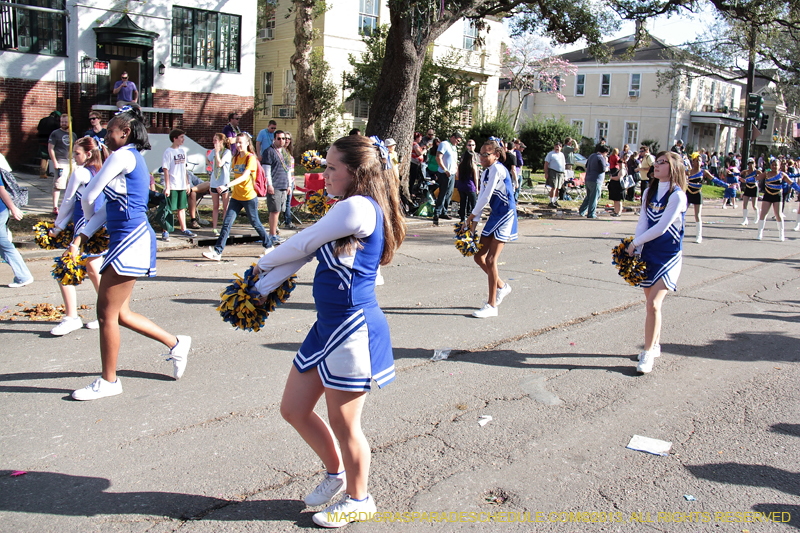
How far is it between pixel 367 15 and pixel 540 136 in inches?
435

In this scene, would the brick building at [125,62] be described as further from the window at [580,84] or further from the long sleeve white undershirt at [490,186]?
the window at [580,84]

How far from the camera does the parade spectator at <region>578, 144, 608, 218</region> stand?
1795cm

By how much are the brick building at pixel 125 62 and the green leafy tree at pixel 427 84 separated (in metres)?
5.59

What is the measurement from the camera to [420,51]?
49.6 feet

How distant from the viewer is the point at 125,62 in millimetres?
21469

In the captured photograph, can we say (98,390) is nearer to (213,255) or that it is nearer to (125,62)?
(213,255)

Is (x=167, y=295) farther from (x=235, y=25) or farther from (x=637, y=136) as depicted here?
(x=637, y=136)

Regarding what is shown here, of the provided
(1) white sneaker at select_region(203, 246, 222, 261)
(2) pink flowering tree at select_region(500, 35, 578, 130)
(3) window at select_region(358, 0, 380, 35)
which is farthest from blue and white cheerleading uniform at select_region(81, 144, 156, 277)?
(2) pink flowering tree at select_region(500, 35, 578, 130)

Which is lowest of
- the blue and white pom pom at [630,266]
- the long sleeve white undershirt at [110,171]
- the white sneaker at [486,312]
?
the white sneaker at [486,312]

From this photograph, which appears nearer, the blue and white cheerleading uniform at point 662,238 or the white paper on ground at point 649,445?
the white paper on ground at point 649,445

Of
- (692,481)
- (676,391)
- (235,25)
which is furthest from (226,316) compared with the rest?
(235,25)

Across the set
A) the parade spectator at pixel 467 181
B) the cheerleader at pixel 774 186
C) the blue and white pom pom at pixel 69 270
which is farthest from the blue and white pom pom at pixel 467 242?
the cheerleader at pixel 774 186

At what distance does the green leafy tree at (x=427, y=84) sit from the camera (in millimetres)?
27625

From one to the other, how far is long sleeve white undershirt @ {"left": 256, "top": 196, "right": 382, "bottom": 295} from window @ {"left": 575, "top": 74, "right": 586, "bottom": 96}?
5117cm
